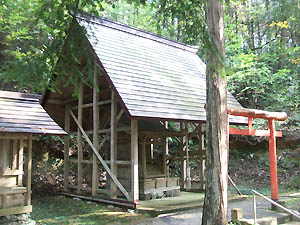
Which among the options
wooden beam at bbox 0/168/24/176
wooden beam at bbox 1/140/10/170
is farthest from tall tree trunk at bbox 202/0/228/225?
wooden beam at bbox 1/140/10/170

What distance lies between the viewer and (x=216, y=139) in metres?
5.71

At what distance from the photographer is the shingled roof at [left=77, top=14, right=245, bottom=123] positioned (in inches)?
343

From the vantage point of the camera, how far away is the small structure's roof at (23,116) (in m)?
6.98

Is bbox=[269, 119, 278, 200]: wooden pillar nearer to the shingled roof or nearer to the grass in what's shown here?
the shingled roof

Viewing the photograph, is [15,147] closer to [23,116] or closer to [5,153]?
[5,153]

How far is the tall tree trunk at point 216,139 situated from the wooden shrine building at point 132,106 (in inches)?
102

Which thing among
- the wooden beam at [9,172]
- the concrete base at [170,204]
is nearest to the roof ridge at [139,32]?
the wooden beam at [9,172]

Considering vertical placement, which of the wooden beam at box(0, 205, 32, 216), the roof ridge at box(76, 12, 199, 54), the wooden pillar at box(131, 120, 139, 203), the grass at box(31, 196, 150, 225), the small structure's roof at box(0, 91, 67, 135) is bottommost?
the grass at box(31, 196, 150, 225)

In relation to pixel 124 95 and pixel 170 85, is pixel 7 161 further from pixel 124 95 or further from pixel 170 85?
pixel 170 85

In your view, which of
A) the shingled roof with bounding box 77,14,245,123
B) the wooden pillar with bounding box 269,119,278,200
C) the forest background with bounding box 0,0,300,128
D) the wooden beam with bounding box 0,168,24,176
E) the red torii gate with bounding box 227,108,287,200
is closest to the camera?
the forest background with bounding box 0,0,300,128

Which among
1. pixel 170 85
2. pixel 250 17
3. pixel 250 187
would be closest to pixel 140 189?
pixel 170 85

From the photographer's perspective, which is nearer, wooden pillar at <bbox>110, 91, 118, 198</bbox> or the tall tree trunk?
the tall tree trunk

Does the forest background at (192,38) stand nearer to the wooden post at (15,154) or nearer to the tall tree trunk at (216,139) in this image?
the tall tree trunk at (216,139)

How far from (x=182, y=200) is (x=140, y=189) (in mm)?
1402
